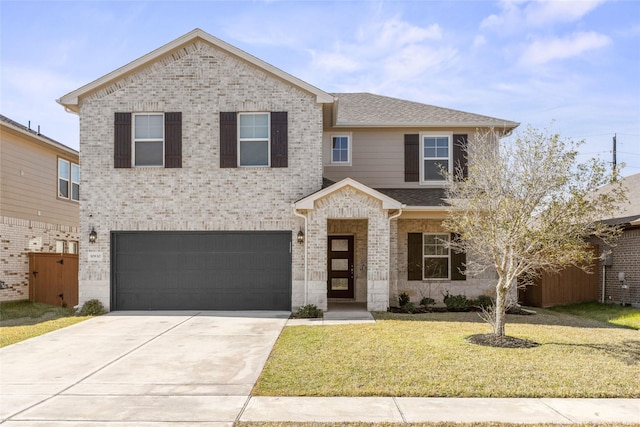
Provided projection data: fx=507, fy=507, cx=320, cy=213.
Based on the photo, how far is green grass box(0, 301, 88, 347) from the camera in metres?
10.9

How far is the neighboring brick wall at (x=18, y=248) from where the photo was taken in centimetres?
1559

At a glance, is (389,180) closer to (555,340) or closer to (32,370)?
(555,340)

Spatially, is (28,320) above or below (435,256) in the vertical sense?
below

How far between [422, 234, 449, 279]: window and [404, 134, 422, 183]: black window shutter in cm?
198

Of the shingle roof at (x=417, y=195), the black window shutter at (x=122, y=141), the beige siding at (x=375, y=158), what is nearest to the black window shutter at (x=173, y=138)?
the black window shutter at (x=122, y=141)

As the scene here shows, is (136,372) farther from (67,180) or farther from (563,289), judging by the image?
(67,180)

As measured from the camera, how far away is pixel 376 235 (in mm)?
13586

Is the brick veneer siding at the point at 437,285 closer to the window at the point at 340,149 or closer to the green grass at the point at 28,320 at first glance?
the window at the point at 340,149

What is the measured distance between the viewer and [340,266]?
54.3 feet

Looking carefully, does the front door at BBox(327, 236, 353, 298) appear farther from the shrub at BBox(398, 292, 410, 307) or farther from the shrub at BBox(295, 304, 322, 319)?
the shrub at BBox(295, 304, 322, 319)

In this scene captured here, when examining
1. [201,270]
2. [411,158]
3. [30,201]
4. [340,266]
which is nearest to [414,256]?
[340,266]

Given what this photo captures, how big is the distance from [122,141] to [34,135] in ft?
16.2

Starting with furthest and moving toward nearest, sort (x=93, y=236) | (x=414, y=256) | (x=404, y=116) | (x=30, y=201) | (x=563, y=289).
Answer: (x=30, y=201)
(x=404, y=116)
(x=563, y=289)
(x=414, y=256)
(x=93, y=236)

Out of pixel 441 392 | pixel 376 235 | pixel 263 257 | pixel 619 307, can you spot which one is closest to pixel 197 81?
pixel 263 257
